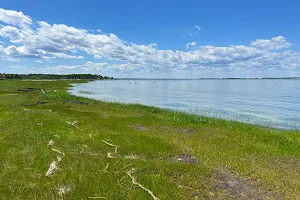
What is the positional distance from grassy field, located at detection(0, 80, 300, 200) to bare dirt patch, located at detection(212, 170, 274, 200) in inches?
1.7

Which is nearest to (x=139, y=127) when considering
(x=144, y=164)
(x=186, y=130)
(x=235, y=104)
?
(x=186, y=130)

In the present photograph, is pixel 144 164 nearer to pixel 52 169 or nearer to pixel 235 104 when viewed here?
pixel 52 169

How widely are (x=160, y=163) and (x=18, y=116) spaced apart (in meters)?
19.9

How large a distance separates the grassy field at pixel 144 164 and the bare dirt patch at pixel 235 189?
4 centimetres

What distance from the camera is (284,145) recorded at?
832 inches

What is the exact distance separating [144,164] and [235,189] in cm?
507

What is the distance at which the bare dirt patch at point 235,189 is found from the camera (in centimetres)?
1138

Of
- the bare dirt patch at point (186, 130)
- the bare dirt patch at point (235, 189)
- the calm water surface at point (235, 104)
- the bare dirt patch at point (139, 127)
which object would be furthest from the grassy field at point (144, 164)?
the calm water surface at point (235, 104)

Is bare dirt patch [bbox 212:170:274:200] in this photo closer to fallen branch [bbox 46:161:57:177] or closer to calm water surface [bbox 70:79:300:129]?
fallen branch [bbox 46:161:57:177]

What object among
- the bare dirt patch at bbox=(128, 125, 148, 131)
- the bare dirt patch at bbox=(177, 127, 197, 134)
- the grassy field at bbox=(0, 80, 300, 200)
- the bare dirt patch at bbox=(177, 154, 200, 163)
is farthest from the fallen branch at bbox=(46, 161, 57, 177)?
the bare dirt patch at bbox=(177, 127, 197, 134)

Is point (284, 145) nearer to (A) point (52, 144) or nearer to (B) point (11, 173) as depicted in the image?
(A) point (52, 144)

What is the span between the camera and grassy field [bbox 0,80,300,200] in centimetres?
1140

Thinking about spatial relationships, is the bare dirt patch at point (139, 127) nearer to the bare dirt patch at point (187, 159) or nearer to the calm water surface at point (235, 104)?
the bare dirt patch at point (187, 159)

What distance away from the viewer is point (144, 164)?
1470cm
